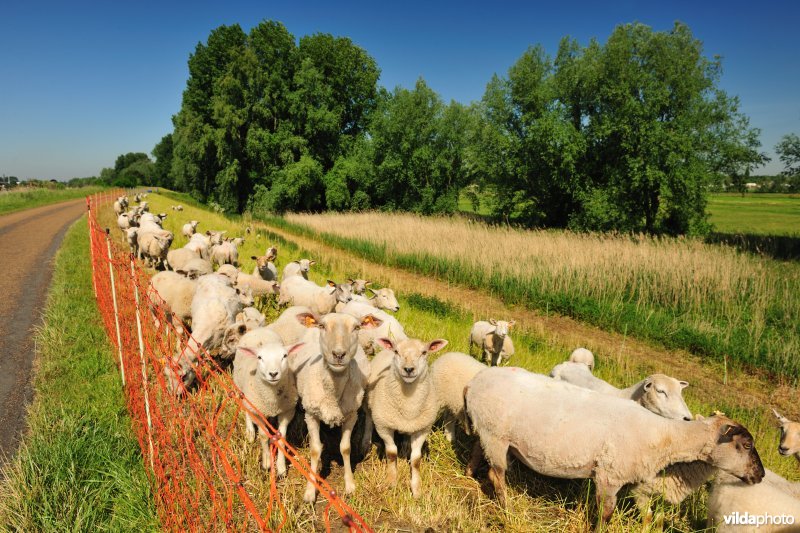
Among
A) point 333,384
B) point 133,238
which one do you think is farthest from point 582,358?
point 133,238

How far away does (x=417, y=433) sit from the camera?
15.9 ft

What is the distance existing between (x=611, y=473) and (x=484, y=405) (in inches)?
51.4

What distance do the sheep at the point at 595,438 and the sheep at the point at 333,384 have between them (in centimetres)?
147

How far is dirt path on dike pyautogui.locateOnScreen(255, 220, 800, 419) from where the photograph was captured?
25.8 ft

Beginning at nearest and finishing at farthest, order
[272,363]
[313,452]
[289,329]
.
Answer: [272,363]
[313,452]
[289,329]

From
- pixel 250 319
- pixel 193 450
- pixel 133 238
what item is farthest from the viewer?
pixel 133 238

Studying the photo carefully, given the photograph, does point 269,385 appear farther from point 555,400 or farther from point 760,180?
point 760,180

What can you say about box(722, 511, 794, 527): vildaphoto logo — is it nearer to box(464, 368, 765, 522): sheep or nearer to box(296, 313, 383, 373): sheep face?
box(464, 368, 765, 522): sheep

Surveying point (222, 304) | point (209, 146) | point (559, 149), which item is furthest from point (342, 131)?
point (222, 304)

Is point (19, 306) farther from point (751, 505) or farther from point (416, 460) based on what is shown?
point (751, 505)

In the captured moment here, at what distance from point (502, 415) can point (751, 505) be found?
81.5 inches

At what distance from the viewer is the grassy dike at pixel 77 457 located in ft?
11.9

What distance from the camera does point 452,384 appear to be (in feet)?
18.1

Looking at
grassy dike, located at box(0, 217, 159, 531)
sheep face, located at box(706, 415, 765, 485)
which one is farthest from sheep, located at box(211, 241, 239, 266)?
sheep face, located at box(706, 415, 765, 485)
